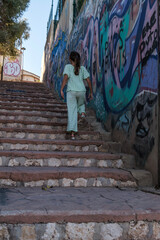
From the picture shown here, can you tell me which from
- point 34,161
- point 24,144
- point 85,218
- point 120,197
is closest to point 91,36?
point 24,144

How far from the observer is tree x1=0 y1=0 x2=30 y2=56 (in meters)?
12.3

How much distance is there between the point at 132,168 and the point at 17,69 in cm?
2504

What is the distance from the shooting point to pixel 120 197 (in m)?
2.41

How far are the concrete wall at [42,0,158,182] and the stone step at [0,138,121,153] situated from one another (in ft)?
0.95

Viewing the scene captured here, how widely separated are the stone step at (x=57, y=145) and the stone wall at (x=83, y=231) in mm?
2153

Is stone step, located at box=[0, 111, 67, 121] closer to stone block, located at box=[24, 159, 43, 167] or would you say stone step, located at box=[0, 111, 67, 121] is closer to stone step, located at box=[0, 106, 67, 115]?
stone step, located at box=[0, 106, 67, 115]

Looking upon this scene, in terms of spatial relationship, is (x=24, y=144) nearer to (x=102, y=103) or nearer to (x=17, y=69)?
(x=102, y=103)

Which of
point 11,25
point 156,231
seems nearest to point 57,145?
point 156,231

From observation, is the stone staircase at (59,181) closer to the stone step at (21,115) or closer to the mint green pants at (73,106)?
the stone step at (21,115)

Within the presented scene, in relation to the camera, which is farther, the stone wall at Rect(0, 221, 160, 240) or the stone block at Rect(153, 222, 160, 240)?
the stone block at Rect(153, 222, 160, 240)

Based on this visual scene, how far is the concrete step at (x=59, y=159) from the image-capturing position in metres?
3.29

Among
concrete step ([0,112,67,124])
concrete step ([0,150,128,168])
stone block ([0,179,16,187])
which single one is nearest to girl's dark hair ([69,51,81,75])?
concrete step ([0,112,67,124])

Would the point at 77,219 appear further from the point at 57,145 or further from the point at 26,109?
the point at 26,109

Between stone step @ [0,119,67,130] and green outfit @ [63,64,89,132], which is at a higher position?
green outfit @ [63,64,89,132]
